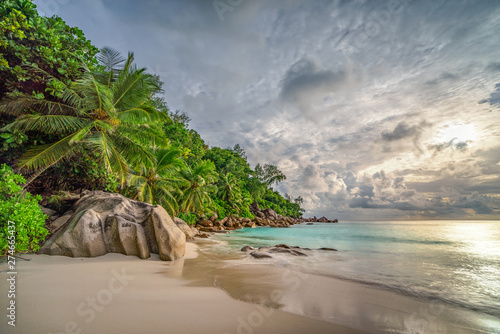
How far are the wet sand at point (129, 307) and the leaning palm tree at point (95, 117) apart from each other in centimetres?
426

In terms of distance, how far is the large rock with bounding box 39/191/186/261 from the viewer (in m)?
5.99

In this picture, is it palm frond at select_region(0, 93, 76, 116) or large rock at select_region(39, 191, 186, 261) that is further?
palm frond at select_region(0, 93, 76, 116)

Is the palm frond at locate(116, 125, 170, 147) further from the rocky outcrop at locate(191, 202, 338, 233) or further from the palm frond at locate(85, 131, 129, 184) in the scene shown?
the rocky outcrop at locate(191, 202, 338, 233)

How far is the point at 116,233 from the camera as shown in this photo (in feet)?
21.5

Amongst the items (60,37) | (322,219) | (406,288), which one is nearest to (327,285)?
(406,288)

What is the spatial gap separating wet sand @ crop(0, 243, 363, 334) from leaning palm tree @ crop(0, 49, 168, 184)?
14.0ft

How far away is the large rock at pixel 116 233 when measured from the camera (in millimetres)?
5988

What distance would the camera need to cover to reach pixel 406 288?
17.6 ft

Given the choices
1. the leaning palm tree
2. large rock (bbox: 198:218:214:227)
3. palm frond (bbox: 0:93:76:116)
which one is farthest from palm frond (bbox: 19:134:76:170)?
large rock (bbox: 198:218:214:227)

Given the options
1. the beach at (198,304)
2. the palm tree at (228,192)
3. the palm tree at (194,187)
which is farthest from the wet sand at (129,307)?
the palm tree at (228,192)

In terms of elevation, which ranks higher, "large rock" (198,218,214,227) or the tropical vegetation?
the tropical vegetation

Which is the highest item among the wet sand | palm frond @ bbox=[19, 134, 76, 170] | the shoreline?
palm frond @ bbox=[19, 134, 76, 170]

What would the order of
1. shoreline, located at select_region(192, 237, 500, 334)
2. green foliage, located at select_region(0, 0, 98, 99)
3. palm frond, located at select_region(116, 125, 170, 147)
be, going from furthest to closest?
palm frond, located at select_region(116, 125, 170, 147) → green foliage, located at select_region(0, 0, 98, 99) → shoreline, located at select_region(192, 237, 500, 334)

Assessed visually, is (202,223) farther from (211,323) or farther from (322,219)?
(322,219)
